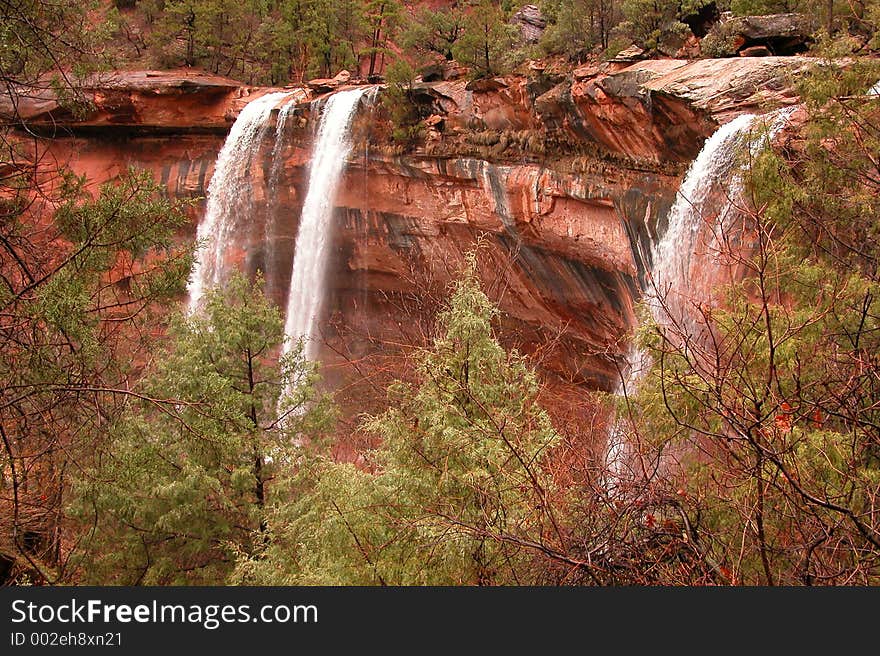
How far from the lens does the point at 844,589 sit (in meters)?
2.60

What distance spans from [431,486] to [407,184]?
46.9 ft

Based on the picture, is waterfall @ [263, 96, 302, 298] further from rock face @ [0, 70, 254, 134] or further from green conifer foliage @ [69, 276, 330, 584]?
green conifer foliage @ [69, 276, 330, 584]

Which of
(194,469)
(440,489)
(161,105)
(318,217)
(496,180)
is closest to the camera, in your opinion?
(440,489)

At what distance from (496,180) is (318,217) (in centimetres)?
597

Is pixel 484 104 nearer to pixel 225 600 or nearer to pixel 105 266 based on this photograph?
pixel 105 266

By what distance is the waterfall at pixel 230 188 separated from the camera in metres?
19.7

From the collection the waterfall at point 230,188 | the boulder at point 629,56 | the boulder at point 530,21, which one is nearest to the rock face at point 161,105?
the waterfall at point 230,188

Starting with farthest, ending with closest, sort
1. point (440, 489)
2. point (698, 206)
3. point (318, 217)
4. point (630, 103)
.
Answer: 1. point (318, 217)
2. point (630, 103)
3. point (698, 206)
4. point (440, 489)

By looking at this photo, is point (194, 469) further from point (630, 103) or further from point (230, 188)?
point (230, 188)

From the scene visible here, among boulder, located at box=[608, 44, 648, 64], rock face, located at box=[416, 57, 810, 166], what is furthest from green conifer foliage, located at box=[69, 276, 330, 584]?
boulder, located at box=[608, 44, 648, 64]

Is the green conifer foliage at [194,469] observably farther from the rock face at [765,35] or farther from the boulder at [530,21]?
the boulder at [530,21]

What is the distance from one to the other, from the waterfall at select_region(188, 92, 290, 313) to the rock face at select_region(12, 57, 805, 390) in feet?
1.35

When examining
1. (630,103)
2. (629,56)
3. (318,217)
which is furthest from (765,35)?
(318,217)

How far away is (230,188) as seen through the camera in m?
20.4
